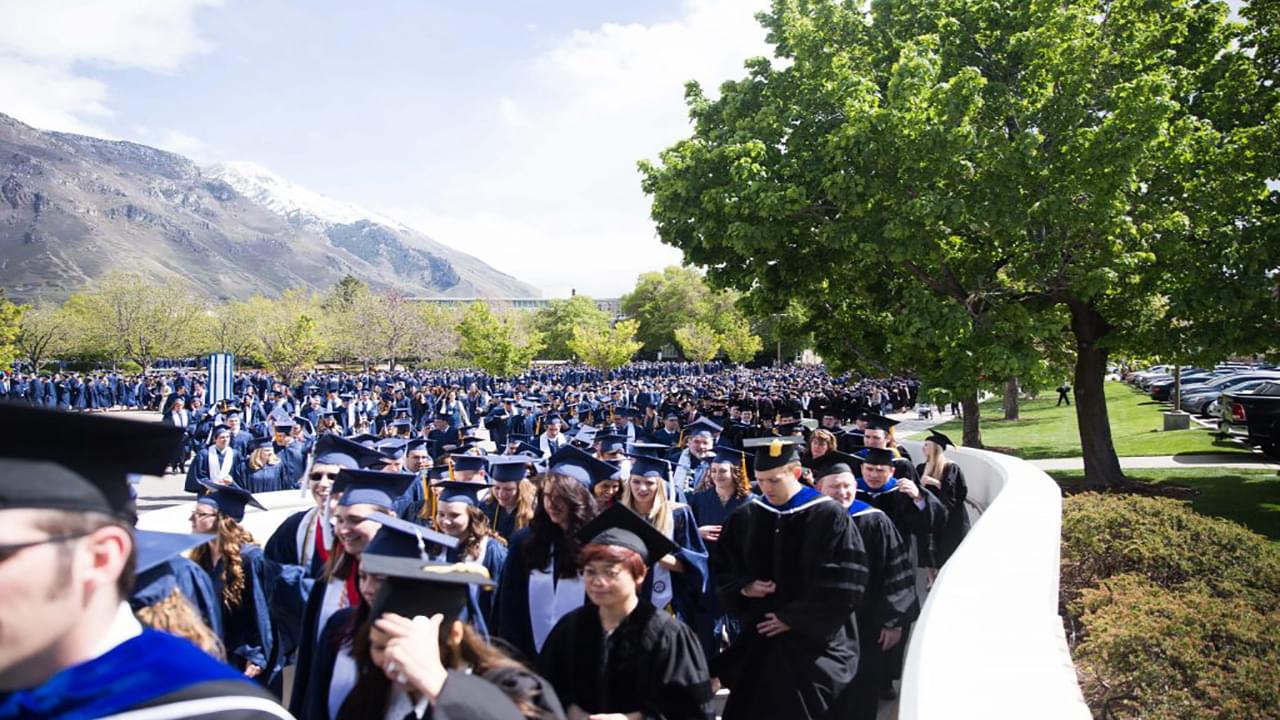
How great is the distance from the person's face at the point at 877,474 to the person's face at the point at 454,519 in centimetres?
338

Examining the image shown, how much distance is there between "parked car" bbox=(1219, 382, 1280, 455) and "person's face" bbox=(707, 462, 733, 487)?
37.3 feet

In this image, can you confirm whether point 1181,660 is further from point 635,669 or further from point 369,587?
point 369,587

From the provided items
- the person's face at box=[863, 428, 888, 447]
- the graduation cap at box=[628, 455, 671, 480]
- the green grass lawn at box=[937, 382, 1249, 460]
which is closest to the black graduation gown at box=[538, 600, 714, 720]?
the graduation cap at box=[628, 455, 671, 480]

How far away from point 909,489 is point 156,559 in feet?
17.5

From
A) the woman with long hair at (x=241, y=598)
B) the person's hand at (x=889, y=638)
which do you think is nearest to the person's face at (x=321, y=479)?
the woman with long hair at (x=241, y=598)

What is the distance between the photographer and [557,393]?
102ft

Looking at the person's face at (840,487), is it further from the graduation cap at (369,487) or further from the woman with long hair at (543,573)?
the graduation cap at (369,487)

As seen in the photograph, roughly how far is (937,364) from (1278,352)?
4.90 m

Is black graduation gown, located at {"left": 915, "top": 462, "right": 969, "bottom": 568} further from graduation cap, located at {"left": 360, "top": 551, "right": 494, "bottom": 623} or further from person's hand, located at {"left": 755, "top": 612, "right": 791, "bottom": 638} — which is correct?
graduation cap, located at {"left": 360, "top": 551, "right": 494, "bottom": 623}

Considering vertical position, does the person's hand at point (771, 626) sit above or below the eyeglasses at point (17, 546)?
below

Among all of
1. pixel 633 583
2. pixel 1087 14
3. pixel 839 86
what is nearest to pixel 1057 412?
pixel 1087 14

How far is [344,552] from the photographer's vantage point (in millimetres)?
3477

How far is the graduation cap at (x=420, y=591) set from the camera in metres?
1.96

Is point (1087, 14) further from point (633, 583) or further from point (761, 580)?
point (633, 583)
